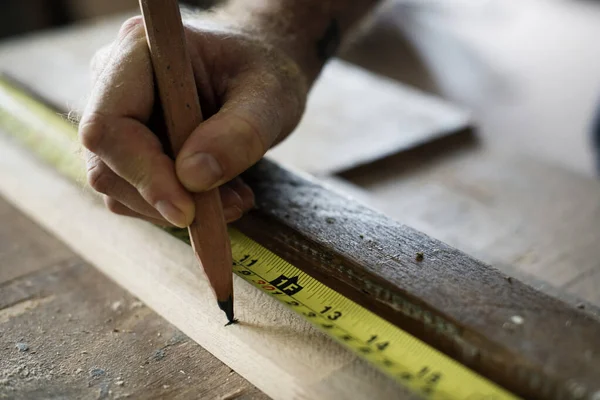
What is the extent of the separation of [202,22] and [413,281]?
548mm

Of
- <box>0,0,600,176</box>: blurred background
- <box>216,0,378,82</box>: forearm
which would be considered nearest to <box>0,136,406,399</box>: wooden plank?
<box>216,0,378,82</box>: forearm

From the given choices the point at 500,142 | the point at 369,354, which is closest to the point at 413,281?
the point at 369,354

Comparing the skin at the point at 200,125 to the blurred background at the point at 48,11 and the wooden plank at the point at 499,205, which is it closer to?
the wooden plank at the point at 499,205

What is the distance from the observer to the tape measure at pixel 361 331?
0.69 m

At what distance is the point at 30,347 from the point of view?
868 mm

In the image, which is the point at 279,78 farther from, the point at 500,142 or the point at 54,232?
the point at 500,142

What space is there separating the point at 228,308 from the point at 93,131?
0.28m

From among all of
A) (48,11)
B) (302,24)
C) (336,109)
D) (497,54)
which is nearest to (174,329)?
(302,24)

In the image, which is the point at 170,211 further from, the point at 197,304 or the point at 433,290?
the point at 433,290

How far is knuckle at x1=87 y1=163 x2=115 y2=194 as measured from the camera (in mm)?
885

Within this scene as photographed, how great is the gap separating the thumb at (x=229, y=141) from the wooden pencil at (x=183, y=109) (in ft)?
0.08

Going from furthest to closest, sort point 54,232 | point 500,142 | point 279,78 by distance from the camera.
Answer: point 500,142 → point 54,232 → point 279,78

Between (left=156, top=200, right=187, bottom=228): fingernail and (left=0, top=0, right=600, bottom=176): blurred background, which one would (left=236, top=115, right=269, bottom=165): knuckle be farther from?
(left=0, top=0, right=600, bottom=176): blurred background


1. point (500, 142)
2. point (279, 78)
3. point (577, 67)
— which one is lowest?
point (577, 67)
